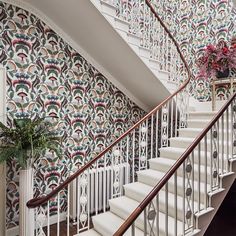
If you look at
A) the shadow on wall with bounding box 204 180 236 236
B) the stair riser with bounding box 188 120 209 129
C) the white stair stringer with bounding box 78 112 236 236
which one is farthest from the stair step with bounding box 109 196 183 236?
the stair riser with bounding box 188 120 209 129

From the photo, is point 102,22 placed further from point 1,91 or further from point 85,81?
point 1,91

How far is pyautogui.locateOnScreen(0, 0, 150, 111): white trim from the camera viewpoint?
3.47 metres

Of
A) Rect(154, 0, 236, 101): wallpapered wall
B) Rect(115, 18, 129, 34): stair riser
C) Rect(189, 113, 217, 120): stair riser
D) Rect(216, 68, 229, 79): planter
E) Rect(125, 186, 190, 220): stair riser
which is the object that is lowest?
Rect(125, 186, 190, 220): stair riser

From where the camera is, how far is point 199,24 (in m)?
5.11

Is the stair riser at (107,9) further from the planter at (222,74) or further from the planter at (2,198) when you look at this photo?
the planter at (2,198)

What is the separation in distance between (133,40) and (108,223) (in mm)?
2633

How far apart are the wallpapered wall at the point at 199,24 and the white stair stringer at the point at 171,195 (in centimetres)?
108

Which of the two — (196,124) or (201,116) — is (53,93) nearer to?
(196,124)

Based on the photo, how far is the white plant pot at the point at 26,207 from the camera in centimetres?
282

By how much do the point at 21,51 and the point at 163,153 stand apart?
2.68m

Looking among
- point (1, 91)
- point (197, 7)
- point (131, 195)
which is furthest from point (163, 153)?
point (197, 7)

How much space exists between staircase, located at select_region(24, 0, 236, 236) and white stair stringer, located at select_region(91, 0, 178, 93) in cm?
2

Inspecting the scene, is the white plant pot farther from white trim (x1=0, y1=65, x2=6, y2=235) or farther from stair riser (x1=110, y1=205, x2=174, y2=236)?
stair riser (x1=110, y1=205, x2=174, y2=236)

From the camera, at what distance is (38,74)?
3.63 meters
